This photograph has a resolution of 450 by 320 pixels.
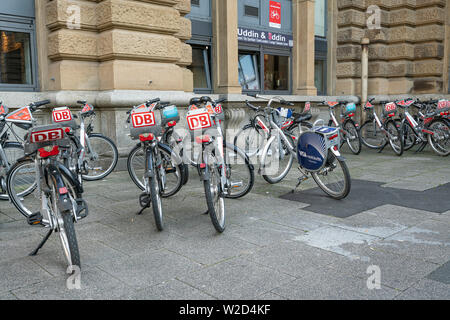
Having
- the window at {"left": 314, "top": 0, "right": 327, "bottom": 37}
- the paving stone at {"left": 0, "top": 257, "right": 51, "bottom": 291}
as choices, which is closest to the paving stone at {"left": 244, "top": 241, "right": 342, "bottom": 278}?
the paving stone at {"left": 0, "top": 257, "right": 51, "bottom": 291}

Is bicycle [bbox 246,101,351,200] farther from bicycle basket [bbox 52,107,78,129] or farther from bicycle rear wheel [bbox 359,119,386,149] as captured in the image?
bicycle rear wheel [bbox 359,119,386,149]

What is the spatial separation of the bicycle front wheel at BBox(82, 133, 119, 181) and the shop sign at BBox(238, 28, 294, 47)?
15.5 feet

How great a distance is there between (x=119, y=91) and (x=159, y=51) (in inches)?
41.4

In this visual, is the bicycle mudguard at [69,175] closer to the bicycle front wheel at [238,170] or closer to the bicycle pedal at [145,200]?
the bicycle pedal at [145,200]

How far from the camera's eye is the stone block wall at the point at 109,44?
7387mm

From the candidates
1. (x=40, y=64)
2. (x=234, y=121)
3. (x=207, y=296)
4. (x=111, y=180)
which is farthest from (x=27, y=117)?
(x=234, y=121)

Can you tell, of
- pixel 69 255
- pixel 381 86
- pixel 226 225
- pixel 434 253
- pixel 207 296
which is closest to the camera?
pixel 207 296

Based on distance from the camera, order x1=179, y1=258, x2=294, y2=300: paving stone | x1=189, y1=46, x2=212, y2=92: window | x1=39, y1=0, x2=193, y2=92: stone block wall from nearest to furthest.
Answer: x1=179, y1=258, x2=294, y2=300: paving stone
x1=39, y1=0, x2=193, y2=92: stone block wall
x1=189, y1=46, x2=212, y2=92: window

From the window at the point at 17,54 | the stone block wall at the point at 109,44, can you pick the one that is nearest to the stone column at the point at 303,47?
the stone block wall at the point at 109,44

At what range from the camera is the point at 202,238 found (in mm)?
4035

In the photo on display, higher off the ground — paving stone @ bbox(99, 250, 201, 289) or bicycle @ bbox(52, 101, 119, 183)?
bicycle @ bbox(52, 101, 119, 183)

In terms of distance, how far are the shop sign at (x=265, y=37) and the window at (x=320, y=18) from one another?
1297 mm

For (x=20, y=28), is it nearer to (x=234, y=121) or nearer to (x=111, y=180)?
(x=111, y=180)

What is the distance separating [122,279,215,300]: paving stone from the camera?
2818 mm
